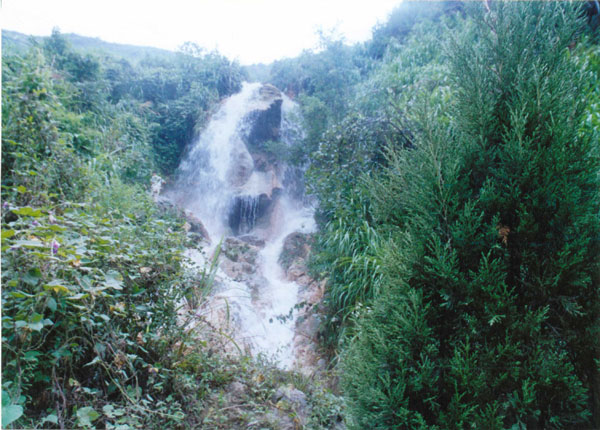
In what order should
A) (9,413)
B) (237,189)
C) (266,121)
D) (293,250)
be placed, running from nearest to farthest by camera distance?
(9,413) → (293,250) → (237,189) → (266,121)

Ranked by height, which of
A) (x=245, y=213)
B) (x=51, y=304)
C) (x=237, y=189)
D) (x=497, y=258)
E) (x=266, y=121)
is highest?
(x=266, y=121)

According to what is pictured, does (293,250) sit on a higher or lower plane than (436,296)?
lower

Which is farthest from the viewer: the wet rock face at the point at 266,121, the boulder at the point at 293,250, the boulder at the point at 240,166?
the wet rock face at the point at 266,121

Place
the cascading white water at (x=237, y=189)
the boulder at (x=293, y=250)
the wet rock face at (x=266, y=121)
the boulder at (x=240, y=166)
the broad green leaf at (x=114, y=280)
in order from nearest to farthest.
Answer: the broad green leaf at (x=114, y=280) < the boulder at (x=293, y=250) < the cascading white water at (x=237, y=189) < the boulder at (x=240, y=166) < the wet rock face at (x=266, y=121)

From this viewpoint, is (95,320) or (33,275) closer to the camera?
(33,275)

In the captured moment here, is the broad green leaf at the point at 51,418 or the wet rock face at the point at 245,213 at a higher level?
the broad green leaf at the point at 51,418

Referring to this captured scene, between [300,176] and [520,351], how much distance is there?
8159mm

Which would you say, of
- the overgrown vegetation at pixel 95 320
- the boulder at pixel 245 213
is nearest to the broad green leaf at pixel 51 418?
the overgrown vegetation at pixel 95 320

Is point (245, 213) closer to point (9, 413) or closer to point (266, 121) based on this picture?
point (266, 121)

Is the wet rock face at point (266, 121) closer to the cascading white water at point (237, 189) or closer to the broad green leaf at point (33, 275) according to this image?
the cascading white water at point (237, 189)

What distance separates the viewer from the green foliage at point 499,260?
117 cm

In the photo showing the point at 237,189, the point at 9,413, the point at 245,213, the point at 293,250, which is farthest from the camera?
the point at 237,189

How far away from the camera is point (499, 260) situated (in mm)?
1258

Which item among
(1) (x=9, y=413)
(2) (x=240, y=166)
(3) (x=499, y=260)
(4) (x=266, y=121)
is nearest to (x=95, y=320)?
(1) (x=9, y=413)
